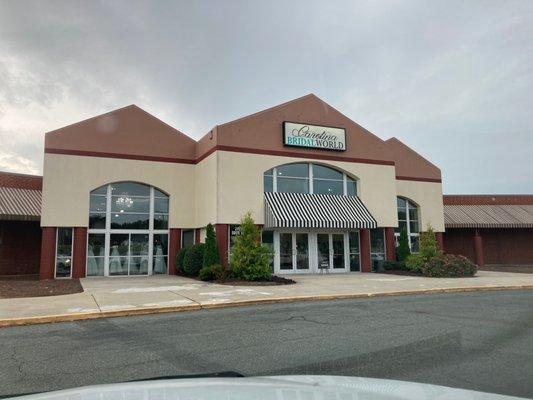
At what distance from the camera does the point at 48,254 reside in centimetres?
2219

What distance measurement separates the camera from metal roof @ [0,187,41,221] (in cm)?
2350

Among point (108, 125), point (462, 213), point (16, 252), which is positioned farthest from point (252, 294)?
point (462, 213)

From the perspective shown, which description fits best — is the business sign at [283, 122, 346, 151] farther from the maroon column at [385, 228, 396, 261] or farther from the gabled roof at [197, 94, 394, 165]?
the maroon column at [385, 228, 396, 261]

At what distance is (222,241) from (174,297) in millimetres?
8340

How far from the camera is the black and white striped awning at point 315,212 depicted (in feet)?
74.1

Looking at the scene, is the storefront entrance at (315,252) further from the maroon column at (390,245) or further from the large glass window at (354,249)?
the maroon column at (390,245)

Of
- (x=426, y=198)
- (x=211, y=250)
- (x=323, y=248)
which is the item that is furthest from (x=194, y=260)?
(x=426, y=198)

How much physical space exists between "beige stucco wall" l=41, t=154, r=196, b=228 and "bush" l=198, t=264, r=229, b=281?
590 centimetres

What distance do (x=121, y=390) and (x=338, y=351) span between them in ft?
15.9

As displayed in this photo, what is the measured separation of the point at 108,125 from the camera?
78.6 ft

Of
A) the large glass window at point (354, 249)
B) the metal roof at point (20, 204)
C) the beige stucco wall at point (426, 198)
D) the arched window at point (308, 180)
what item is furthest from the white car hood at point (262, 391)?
the beige stucco wall at point (426, 198)

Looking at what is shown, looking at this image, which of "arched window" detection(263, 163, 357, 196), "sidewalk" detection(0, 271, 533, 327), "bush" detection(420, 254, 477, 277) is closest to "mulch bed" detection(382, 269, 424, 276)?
"bush" detection(420, 254, 477, 277)

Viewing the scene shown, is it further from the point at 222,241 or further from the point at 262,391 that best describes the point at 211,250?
the point at 262,391

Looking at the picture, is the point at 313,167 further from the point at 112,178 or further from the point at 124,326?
the point at 124,326
